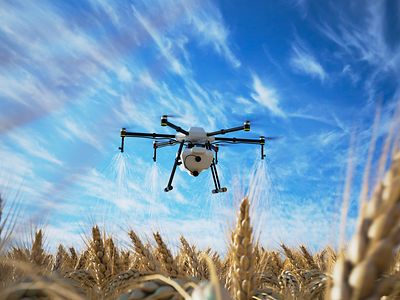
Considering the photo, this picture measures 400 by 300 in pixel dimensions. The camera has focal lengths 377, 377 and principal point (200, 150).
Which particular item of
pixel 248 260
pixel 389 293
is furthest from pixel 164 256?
pixel 389 293

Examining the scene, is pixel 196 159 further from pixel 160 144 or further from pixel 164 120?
pixel 160 144

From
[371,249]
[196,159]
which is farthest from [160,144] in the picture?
[371,249]

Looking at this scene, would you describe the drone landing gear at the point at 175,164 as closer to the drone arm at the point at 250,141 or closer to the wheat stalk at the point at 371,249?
the drone arm at the point at 250,141

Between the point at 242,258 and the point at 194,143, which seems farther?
the point at 194,143

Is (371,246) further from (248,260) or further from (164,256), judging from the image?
(164,256)

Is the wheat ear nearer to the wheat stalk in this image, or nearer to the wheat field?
the wheat field

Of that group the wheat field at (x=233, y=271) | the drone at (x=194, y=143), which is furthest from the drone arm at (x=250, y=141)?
the wheat field at (x=233, y=271)
